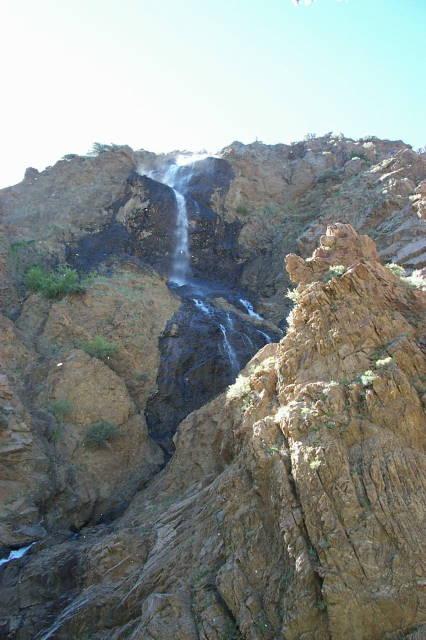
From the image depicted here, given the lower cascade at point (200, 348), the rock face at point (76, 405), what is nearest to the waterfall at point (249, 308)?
the lower cascade at point (200, 348)

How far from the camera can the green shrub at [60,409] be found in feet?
70.4

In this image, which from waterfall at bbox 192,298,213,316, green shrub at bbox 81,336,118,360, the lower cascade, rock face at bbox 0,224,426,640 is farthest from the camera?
waterfall at bbox 192,298,213,316

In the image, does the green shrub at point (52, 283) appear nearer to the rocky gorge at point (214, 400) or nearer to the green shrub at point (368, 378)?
the rocky gorge at point (214, 400)

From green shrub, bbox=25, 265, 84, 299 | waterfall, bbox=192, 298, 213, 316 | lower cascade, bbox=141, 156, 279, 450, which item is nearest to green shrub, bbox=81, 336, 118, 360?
lower cascade, bbox=141, 156, 279, 450

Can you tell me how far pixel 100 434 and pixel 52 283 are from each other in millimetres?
8944

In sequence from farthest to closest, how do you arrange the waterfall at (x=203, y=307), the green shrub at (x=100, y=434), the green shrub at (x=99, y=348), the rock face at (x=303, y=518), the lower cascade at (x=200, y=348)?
1. the waterfall at (x=203, y=307)
2. the green shrub at (x=99, y=348)
3. the lower cascade at (x=200, y=348)
4. the green shrub at (x=100, y=434)
5. the rock face at (x=303, y=518)

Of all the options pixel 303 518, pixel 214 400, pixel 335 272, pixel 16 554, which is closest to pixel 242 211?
pixel 214 400

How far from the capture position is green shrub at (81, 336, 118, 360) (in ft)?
79.5

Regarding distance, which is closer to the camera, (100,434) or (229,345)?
(100,434)

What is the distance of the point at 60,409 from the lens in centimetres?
2150

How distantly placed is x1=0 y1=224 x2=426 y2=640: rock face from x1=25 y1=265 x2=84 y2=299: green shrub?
14.0m

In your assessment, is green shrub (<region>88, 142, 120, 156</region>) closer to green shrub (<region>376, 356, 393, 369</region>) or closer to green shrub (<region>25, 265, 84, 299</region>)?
green shrub (<region>25, 265, 84, 299</region>)

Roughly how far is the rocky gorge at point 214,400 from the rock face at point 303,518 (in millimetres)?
37

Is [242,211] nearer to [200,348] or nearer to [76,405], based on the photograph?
[200,348]
